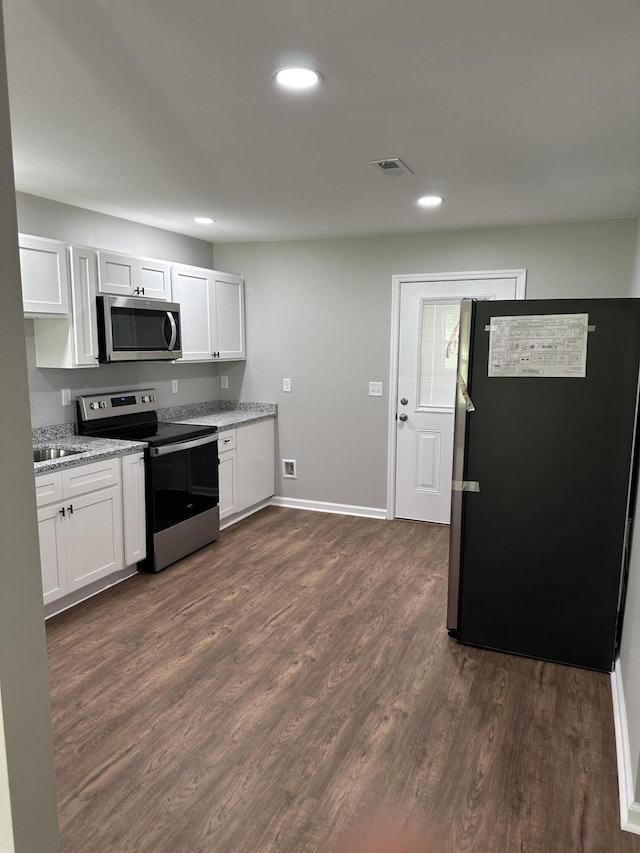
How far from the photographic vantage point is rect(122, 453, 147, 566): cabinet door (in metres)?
3.69

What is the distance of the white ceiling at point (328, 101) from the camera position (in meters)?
1.56

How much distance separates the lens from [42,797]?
4.62ft

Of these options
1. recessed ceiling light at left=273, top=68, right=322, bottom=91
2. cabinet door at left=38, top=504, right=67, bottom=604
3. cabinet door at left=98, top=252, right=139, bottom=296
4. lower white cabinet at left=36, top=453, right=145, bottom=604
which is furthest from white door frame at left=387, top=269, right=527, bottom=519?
recessed ceiling light at left=273, top=68, right=322, bottom=91

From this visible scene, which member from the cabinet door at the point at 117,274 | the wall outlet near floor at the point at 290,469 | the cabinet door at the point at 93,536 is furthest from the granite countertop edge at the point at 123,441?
the cabinet door at the point at 117,274

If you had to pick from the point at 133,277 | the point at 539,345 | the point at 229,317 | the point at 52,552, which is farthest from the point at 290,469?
the point at 539,345

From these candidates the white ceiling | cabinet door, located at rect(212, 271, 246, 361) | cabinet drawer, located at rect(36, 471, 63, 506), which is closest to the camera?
the white ceiling

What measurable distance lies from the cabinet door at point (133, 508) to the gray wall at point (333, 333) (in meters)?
1.88

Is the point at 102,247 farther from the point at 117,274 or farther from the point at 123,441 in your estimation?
the point at 123,441

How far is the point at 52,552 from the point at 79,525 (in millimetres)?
227

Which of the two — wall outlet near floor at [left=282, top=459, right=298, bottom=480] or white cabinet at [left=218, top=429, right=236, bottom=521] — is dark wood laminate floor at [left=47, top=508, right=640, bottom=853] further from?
wall outlet near floor at [left=282, top=459, right=298, bottom=480]

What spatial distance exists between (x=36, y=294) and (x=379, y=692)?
2.77m

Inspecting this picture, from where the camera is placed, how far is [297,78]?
1902 millimetres

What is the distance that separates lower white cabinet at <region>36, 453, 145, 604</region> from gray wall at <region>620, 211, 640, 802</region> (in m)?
2.79

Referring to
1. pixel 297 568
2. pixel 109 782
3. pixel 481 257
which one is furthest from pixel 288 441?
pixel 109 782
